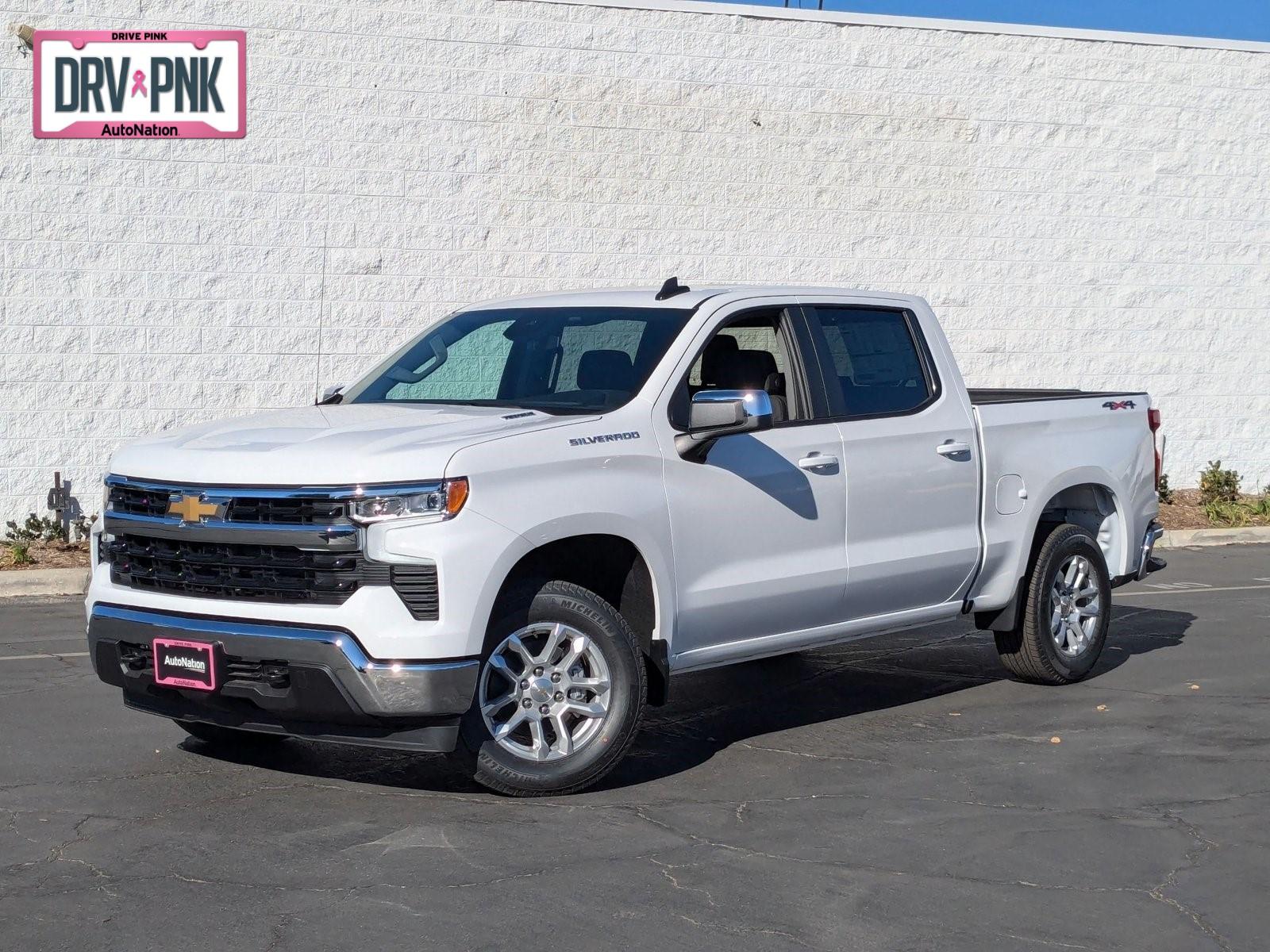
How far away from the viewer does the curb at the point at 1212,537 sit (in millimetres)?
16125

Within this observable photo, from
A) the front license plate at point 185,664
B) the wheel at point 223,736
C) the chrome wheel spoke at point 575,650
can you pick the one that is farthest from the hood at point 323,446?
the wheel at point 223,736

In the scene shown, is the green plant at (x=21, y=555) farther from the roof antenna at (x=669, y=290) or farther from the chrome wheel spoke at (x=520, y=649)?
the chrome wheel spoke at (x=520, y=649)

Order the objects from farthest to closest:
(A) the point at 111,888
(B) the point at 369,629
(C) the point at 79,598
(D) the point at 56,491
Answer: (D) the point at 56,491 < (C) the point at 79,598 < (B) the point at 369,629 < (A) the point at 111,888

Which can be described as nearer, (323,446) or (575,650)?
(323,446)

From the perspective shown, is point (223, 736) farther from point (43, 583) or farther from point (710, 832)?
point (43, 583)

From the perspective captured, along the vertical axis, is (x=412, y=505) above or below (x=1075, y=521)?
above

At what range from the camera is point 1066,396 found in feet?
30.3

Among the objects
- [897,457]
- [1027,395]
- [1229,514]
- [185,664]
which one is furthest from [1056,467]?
[1229,514]

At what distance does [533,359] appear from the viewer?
749 centimetres

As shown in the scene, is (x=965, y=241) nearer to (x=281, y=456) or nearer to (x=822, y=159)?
(x=822, y=159)

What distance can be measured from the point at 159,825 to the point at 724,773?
7.50 feet

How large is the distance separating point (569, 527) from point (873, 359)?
2.35m

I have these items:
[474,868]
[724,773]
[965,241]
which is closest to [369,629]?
[474,868]

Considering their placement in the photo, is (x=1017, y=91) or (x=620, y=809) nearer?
(x=620, y=809)
